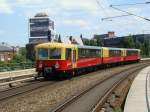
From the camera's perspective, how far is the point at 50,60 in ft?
108

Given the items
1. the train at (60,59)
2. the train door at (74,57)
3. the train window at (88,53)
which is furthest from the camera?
the train window at (88,53)

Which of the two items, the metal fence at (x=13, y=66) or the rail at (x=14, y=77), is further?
the metal fence at (x=13, y=66)

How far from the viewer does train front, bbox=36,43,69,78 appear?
32.6 metres

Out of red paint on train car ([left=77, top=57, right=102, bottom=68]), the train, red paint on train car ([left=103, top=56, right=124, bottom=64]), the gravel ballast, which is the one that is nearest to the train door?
the train

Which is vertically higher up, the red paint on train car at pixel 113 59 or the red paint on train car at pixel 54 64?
the red paint on train car at pixel 54 64

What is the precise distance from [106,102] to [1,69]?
21.5 metres

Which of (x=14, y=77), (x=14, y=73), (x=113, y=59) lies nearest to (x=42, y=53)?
(x=14, y=77)

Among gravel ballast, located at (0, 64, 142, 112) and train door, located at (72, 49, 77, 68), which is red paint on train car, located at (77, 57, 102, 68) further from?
gravel ballast, located at (0, 64, 142, 112)

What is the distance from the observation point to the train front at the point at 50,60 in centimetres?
3262

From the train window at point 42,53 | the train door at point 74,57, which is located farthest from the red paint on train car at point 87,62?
the train window at point 42,53

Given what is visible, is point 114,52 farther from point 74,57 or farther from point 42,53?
point 42,53

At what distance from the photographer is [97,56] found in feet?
154

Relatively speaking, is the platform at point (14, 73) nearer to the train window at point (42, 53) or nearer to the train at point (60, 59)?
the train at point (60, 59)

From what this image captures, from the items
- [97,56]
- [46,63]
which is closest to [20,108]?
[46,63]
